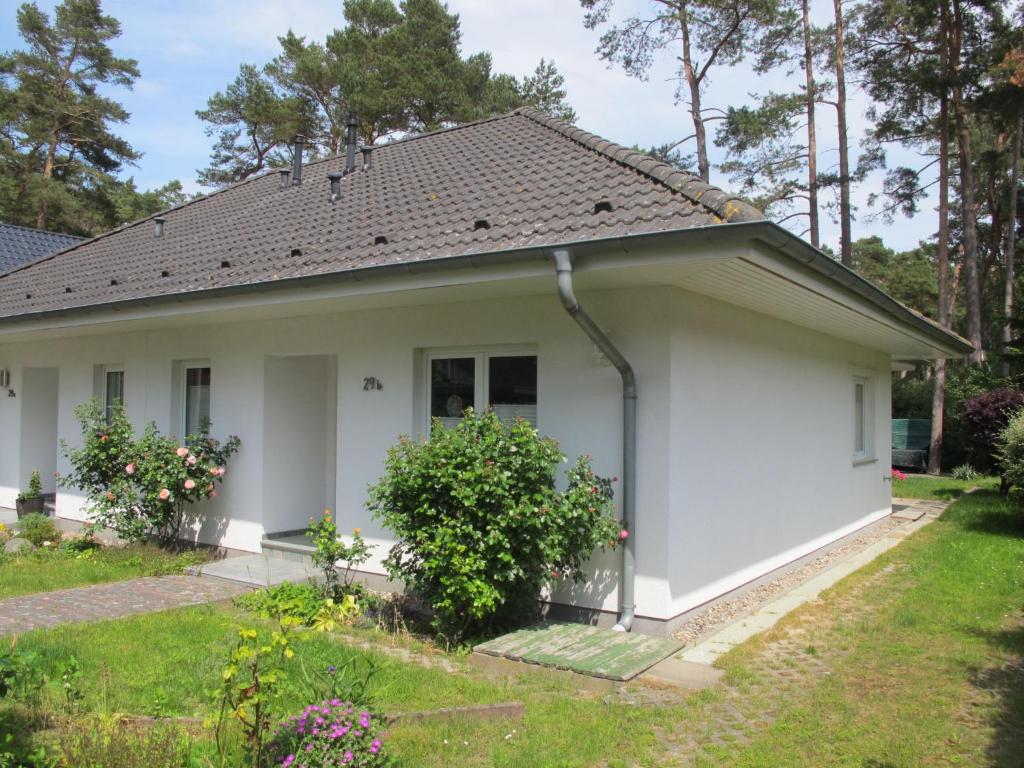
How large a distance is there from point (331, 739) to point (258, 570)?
5.26 m

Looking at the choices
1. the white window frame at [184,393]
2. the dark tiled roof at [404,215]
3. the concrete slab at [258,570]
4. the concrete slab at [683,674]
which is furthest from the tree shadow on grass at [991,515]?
the white window frame at [184,393]

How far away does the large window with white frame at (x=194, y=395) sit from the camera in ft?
31.3

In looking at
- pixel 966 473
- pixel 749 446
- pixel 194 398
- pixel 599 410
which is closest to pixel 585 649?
pixel 599 410

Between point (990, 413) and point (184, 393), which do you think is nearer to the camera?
point (184, 393)

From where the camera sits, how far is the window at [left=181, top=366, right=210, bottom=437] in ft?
31.3

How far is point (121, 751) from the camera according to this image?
3.27 meters

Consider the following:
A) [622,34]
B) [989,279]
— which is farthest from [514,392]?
[989,279]

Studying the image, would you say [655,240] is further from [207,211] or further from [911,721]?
[207,211]

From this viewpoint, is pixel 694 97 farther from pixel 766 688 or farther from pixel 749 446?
pixel 766 688

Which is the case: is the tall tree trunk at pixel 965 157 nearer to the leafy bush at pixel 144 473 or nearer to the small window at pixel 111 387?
the leafy bush at pixel 144 473

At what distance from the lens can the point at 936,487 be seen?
17.6m

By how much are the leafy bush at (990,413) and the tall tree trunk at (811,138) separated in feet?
27.8

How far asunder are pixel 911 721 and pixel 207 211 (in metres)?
11.5

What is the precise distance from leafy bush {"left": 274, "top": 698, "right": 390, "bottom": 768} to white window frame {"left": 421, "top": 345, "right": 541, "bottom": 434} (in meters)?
3.50
